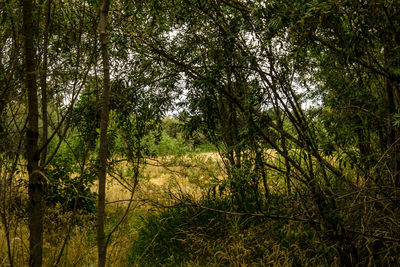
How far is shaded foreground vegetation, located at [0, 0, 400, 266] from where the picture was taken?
1961 millimetres

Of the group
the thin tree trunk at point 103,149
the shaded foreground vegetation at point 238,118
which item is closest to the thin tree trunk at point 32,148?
the shaded foreground vegetation at point 238,118

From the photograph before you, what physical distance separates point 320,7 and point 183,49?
197 cm

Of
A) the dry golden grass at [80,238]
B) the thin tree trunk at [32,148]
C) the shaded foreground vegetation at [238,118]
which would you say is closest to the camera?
the thin tree trunk at [32,148]

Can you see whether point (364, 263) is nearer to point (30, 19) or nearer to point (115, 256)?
point (115, 256)

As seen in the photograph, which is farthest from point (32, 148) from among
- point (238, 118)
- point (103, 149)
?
point (238, 118)

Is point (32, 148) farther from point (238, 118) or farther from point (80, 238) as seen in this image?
point (238, 118)

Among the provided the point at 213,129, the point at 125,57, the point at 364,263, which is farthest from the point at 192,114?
the point at 364,263

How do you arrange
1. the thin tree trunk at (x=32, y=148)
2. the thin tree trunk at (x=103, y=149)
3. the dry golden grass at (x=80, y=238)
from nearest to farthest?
the thin tree trunk at (x=103, y=149) < the thin tree trunk at (x=32, y=148) < the dry golden grass at (x=80, y=238)

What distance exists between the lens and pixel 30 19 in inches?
64.5

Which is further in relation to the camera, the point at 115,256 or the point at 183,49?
the point at 183,49

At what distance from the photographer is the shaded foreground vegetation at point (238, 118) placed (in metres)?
1.96

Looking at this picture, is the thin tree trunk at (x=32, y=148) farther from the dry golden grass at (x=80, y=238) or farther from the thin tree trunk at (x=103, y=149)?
the thin tree trunk at (x=103, y=149)

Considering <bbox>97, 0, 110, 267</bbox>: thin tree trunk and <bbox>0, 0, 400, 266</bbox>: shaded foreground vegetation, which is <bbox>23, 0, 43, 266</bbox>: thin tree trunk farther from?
<bbox>97, 0, 110, 267</bbox>: thin tree trunk

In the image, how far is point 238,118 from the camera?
11.6ft
